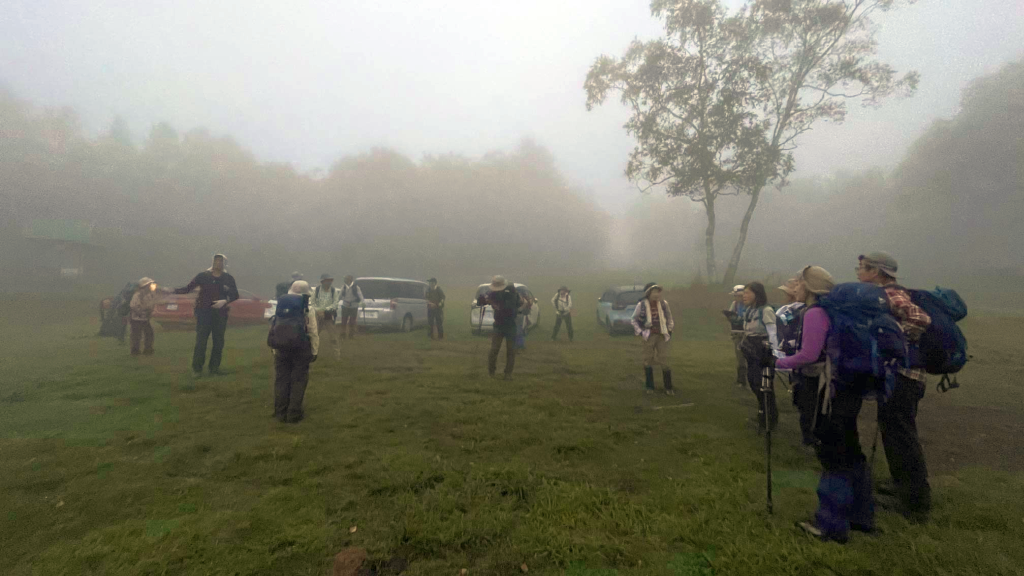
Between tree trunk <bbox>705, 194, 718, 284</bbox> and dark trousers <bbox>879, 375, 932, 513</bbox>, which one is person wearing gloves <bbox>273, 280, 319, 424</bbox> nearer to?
dark trousers <bbox>879, 375, 932, 513</bbox>

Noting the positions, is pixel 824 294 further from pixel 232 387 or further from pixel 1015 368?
pixel 1015 368

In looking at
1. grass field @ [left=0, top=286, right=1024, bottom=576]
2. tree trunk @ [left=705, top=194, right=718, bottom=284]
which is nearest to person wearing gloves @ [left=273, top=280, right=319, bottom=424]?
grass field @ [left=0, top=286, right=1024, bottom=576]

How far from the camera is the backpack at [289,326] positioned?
563cm

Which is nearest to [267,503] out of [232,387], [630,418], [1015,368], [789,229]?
[630,418]

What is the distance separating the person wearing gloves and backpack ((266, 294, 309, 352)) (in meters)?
0.09

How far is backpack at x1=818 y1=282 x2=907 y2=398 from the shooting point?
305 cm

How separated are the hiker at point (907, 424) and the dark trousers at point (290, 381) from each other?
5.96 m

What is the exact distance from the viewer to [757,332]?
5934 millimetres

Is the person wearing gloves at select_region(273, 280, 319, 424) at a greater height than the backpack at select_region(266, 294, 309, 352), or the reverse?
the backpack at select_region(266, 294, 309, 352)

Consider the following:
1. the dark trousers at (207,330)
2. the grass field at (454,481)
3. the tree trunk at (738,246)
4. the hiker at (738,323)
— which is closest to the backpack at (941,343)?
the grass field at (454,481)

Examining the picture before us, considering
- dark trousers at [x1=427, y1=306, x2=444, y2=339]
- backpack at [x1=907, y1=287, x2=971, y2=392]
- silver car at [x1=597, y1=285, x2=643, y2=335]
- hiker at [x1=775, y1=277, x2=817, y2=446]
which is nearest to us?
backpack at [x1=907, y1=287, x2=971, y2=392]

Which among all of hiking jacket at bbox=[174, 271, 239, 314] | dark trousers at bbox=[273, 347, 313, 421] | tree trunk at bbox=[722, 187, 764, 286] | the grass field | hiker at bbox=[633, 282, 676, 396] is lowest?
the grass field

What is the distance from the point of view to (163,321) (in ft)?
48.3

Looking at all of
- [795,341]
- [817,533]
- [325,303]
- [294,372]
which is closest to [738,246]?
[325,303]
